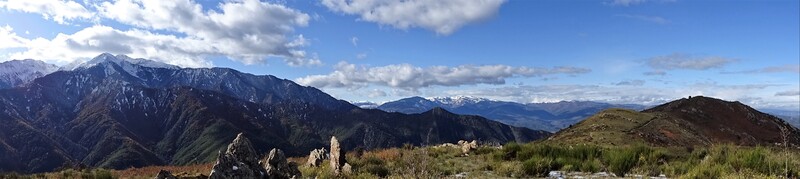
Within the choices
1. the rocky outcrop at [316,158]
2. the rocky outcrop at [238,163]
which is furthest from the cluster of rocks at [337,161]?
the rocky outcrop at [238,163]

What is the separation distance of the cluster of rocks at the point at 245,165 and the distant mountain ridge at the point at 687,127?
34344 mm

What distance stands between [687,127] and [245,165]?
196 feet

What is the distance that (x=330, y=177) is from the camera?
13797 millimetres

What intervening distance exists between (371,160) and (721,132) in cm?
5793

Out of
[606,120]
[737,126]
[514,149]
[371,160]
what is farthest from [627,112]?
[371,160]

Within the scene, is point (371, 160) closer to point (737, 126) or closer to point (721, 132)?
point (721, 132)

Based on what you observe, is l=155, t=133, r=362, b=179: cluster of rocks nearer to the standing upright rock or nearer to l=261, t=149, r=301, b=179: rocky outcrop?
l=261, t=149, r=301, b=179: rocky outcrop

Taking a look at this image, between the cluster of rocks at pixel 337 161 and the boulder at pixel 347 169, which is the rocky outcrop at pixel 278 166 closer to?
the boulder at pixel 347 169

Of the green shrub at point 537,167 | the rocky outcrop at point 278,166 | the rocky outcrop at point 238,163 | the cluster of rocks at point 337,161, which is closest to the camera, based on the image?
the rocky outcrop at point 238,163

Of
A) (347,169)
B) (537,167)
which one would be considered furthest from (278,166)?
(537,167)

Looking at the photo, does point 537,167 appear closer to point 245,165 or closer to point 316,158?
point 316,158

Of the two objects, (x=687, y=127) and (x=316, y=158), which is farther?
(x=687, y=127)

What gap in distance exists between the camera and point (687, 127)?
186ft

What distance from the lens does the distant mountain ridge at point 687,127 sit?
4572 centimetres
